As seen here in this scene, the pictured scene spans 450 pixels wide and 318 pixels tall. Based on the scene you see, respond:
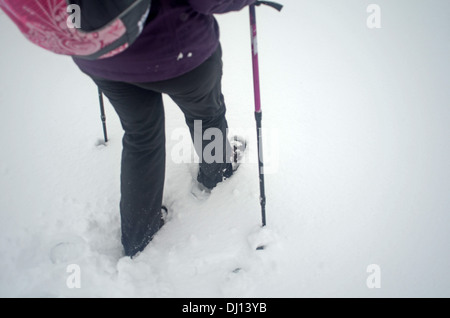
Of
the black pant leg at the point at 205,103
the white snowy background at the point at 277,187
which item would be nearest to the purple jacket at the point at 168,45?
the black pant leg at the point at 205,103

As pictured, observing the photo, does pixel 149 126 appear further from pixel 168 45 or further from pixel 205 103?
pixel 168 45

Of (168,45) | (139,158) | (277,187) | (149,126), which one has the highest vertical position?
(168,45)

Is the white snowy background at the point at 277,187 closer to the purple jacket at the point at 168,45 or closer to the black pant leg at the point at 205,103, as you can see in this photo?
the black pant leg at the point at 205,103

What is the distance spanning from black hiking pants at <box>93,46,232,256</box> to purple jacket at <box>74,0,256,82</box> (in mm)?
56

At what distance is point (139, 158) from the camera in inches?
41.9

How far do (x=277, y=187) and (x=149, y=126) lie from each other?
0.74 m

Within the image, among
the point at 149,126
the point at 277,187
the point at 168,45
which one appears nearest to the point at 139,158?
the point at 149,126

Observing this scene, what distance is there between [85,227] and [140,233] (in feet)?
1.08

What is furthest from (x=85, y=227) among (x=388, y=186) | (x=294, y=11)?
(x=294, y=11)

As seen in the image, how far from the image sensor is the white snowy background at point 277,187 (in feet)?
3.84

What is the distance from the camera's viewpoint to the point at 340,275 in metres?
1.15

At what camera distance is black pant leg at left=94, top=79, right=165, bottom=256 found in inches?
37.1

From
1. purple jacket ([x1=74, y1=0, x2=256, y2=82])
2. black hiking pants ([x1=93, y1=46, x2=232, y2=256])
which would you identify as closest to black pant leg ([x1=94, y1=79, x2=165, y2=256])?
black hiking pants ([x1=93, y1=46, x2=232, y2=256])
